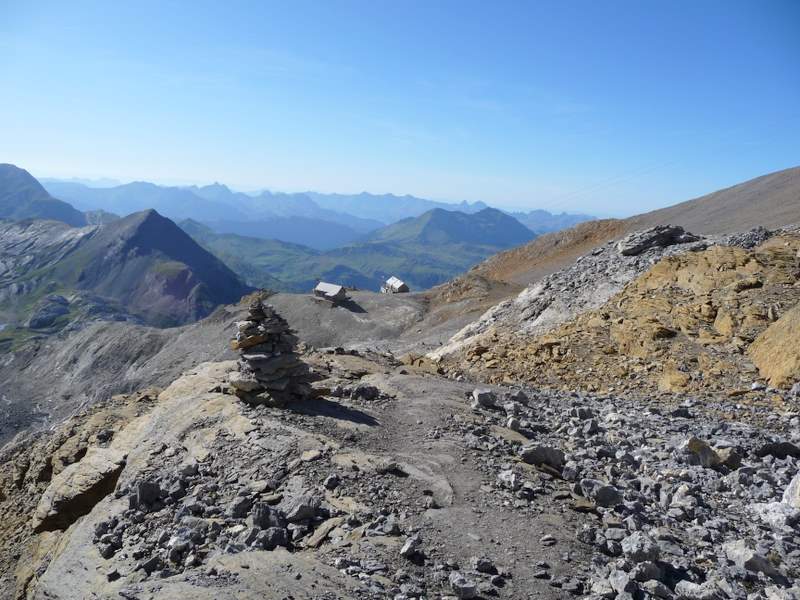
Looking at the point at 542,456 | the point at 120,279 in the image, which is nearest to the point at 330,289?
the point at 542,456

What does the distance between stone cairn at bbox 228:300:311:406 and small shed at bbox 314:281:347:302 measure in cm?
4093

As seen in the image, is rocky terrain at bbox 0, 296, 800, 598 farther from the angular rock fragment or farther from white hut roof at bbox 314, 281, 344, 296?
white hut roof at bbox 314, 281, 344, 296

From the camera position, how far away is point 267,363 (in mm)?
14375

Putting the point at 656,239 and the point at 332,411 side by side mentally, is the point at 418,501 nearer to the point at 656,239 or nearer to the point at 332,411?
the point at 332,411

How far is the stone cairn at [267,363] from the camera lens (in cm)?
1437

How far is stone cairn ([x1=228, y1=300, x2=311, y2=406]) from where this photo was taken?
A: 1437 centimetres

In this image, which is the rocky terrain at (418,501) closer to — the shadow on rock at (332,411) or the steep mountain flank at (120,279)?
the shadow on rock at (332,411)

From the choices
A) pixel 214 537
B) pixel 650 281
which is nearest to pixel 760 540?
pixel 214 537

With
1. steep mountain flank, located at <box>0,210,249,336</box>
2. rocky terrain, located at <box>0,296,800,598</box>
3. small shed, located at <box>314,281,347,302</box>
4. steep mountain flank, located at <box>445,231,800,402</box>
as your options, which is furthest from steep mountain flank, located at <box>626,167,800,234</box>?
steep mountain flank, located at <box>0,210,249,336</box>

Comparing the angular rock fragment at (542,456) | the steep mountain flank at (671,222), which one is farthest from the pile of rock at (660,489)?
the steep mountain flank at (671,222)

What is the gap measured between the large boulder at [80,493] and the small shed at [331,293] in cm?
4093

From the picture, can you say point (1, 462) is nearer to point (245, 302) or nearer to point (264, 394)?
point (264, 394)

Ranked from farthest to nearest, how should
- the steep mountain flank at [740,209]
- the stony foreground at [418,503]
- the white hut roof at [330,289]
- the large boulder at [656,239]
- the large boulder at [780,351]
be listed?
1. the white hut roof at [330,289]
2. the steep mountain flank at [740,209]
3. the large boulder at [656,239]
4. the large boulder at [780,351]
5. the stony foreground at [418,503]

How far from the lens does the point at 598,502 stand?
10.1m
